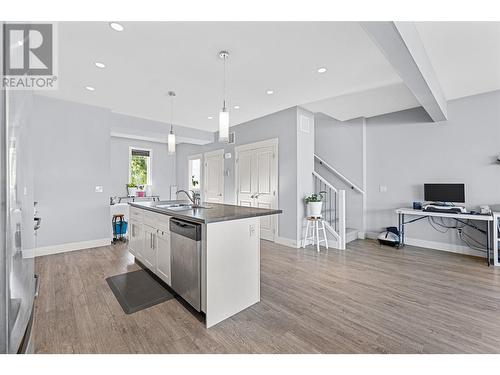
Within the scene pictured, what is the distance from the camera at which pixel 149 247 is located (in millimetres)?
3008

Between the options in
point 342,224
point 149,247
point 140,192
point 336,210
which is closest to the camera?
point 149,247

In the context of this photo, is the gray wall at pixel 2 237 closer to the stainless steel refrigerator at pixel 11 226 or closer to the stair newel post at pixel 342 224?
the stainless steel refrigerator at pixel 11 226

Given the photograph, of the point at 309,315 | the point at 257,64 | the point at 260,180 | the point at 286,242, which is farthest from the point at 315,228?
the point at 257,64

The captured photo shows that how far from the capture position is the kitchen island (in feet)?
6.47

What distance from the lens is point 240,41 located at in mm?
2400

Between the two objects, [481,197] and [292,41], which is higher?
[292,41]

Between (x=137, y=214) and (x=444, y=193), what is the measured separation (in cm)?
509

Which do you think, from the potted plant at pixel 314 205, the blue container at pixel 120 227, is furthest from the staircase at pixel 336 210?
the blue container at pixel 120 227

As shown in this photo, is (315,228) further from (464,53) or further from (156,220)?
(464,53)

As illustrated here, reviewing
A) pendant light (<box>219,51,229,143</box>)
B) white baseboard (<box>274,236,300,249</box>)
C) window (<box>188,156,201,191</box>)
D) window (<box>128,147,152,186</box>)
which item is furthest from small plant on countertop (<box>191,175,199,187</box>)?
pendant light (<box>219,51,229,143</box>)
